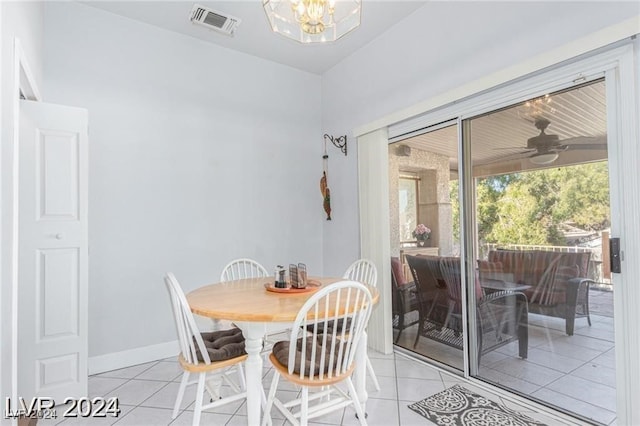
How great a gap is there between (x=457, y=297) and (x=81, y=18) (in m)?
3.89

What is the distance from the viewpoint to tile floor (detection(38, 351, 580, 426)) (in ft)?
6.98

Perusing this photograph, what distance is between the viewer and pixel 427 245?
3.06 metres

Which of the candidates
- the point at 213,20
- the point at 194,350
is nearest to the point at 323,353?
the point at 194,350

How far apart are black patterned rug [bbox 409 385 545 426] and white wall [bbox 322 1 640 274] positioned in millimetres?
1719

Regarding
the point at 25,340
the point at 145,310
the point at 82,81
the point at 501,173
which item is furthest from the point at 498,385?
the point at 82,81

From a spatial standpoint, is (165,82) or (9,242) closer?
(9,242)

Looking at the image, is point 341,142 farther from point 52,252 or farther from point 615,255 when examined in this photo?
point 52,252

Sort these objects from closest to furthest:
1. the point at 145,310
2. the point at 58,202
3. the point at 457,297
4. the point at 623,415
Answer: the point at 623,415
the point at 58,202
the point at 457,297
the point at 145,310

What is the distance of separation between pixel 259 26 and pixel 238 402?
127 inches

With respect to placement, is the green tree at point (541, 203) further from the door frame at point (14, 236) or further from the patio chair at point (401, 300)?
the door frame at point (14, 236)

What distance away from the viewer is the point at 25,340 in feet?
7.19

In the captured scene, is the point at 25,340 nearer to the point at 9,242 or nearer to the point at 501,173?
the point at 9,242

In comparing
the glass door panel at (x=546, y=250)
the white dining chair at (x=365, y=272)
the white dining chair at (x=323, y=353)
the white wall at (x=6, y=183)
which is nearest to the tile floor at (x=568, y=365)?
the glass door panel at (x=546, y=250)

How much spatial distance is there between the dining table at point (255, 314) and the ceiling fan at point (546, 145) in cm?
139
